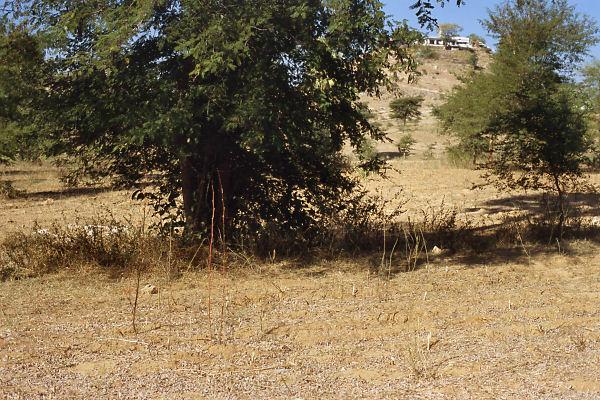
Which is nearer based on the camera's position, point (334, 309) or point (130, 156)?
point (334, 309)

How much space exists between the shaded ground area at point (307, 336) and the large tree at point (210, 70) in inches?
43.9

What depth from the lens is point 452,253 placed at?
9.09m

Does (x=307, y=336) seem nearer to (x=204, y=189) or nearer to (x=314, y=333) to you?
(x=314, y=333)

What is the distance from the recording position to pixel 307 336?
5.44 meters

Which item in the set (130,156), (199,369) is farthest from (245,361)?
(130,156)

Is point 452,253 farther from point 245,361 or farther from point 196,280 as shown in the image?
point 245,361

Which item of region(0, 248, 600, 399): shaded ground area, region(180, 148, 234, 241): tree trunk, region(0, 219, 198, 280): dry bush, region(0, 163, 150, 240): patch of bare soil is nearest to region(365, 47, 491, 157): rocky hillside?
region(180, 148, 234, 241): tree trunk

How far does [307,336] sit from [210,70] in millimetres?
2774

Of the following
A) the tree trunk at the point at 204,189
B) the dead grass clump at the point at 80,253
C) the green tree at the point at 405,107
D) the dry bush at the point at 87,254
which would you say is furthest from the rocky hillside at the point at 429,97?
the dead grass clump at the point at 80,253

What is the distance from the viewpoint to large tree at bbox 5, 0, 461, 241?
671 centimetres

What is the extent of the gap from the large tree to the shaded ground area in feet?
3.66

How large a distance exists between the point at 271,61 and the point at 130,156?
253 cm

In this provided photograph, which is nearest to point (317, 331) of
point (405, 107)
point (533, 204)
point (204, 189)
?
point (204, 189)

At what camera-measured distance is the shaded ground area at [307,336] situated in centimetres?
443
